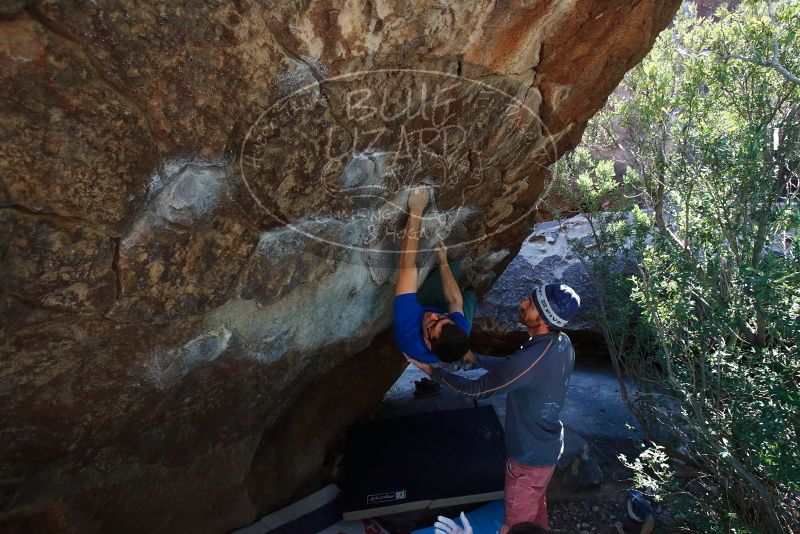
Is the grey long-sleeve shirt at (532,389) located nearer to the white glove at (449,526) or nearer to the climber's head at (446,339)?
the climber's head at (446,339)

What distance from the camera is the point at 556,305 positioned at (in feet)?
8.73

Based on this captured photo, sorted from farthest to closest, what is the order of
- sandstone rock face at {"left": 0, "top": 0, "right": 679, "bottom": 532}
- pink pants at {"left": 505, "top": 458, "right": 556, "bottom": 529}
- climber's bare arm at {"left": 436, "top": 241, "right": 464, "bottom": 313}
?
climber's bare arm at {"left": 436, "top": 241, "right": 464, "bottom": 313}, pink pants at {"left": 505, "top": 458, "right": 556, "bottom": 529}, sandstone rock face at {"left": 0, "top": 0, "right": 679, "bottom": 532}

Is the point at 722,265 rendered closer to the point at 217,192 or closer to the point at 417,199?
the point at 417,199

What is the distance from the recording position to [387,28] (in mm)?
1901

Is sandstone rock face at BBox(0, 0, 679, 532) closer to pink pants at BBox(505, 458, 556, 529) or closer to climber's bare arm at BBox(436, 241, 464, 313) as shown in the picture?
climber's bare arm at BBox(436, 241, 464, 313)

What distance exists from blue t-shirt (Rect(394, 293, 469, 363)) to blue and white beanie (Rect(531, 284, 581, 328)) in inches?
15.0

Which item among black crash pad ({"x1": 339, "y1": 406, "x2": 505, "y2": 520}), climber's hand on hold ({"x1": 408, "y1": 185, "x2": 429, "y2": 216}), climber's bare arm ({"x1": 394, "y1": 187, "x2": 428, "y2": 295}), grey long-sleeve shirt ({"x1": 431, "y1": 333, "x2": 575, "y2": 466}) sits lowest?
black crash pad ({"x1": 339, "y1": 406, "x2": 505, "y2": 520})

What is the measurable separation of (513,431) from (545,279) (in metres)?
3.10

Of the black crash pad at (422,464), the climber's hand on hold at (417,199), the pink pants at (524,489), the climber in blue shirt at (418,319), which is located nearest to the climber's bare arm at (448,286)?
the climber in blue shirt at (418,319)

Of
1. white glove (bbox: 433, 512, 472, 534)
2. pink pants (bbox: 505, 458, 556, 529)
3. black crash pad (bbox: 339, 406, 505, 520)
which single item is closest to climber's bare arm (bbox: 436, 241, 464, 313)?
pink pants (bbox: 505, 458, 556, 529)

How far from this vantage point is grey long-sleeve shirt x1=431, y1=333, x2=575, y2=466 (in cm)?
264

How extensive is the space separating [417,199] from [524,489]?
4.98 feet

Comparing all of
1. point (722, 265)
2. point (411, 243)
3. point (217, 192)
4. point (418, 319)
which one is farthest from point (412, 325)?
point (722, 265)

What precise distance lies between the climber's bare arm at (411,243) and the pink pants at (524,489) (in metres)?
1.03
